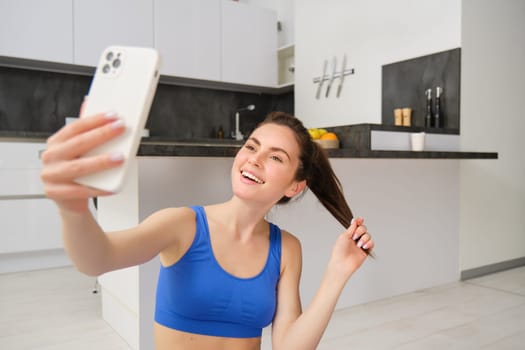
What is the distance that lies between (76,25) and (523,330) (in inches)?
145

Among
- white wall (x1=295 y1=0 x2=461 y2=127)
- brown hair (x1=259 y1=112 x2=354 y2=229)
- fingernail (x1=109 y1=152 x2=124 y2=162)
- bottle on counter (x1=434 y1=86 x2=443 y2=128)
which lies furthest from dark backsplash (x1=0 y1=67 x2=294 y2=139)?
fingernail (x1=109 y1=152 x2=124 y2=162)

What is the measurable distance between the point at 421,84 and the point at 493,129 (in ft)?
2.01

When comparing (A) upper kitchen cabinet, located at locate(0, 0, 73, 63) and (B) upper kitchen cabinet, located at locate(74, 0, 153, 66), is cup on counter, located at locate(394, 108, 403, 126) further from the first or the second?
(A) upper kitchen cabinet, located at locate(0, 0, 73, 63)

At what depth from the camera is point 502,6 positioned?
324cm

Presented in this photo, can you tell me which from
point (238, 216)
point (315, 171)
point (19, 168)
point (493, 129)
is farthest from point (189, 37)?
point (238, 216)

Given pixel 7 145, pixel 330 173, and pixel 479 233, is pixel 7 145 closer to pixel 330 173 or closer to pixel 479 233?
pixel 330 173

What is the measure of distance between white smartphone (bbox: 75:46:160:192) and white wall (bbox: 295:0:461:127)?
2877 millimetres

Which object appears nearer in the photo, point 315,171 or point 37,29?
point 315,171

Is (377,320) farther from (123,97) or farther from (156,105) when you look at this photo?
(156,105)

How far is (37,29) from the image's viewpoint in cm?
342

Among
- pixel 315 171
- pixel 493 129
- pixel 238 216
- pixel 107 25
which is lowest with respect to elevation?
pixel 238 216

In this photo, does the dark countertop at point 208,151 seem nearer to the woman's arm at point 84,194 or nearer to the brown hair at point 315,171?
the brown hair at point 315,171

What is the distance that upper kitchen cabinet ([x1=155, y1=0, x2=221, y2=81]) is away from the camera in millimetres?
4023

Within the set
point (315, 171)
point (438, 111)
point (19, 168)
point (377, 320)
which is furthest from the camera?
point (19, 168)
